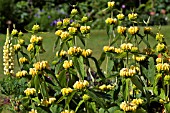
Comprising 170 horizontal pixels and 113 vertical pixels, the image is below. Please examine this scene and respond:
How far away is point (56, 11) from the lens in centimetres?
1326

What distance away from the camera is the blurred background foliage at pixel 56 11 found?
12641 millimetres

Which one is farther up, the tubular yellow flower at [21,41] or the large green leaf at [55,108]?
the tubular yellow flower at [21,41]

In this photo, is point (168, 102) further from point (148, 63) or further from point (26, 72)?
point (26, 72)

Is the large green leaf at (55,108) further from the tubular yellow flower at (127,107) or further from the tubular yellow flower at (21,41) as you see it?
the tubular yellow flower at (21,41)

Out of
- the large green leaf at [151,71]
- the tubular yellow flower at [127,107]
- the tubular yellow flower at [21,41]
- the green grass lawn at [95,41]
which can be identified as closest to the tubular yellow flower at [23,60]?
the tubular yellow flower at [21,41]

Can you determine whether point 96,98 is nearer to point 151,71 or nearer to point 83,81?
point 83,81

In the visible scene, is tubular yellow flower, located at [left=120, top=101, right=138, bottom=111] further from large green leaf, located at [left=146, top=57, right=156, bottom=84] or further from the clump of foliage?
large green leaf, located at [left=146, top=57, right=156, bottom=84]

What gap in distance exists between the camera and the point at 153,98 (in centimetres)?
325

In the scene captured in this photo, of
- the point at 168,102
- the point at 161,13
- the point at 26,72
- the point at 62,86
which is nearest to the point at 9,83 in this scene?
the point at 26,72

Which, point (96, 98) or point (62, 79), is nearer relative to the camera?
point (96, 98)

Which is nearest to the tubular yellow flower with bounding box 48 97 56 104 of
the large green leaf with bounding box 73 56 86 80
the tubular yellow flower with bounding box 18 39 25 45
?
the large green leaf with bounding box 73 56 86 80

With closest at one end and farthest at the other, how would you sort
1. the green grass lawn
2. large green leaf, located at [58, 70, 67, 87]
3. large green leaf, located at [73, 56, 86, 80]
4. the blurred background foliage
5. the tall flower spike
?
large green leaf, located at [73, 56, 86, 80] → large green leaf, located at [58, 70, 67, 87] → the tall flower spike → the green grass lawn → the blurred background foliage

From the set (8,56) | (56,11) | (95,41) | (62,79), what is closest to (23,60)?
(8,56)

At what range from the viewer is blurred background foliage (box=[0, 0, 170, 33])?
12.6 metres
